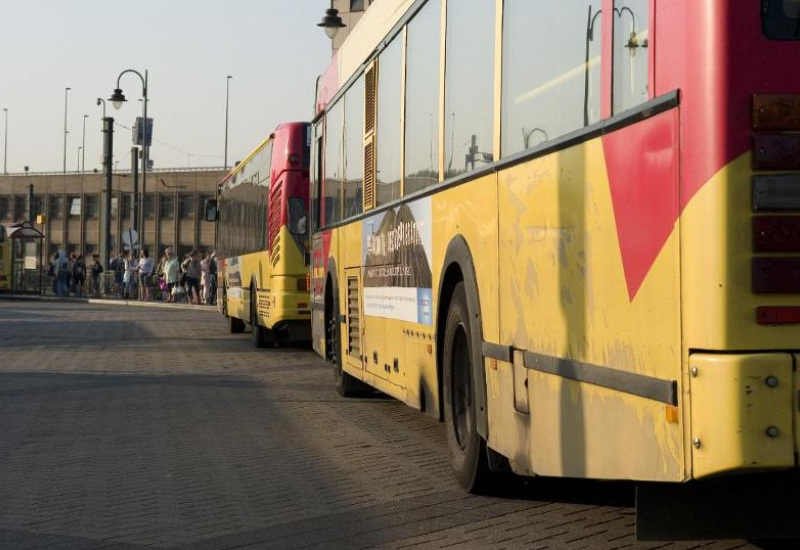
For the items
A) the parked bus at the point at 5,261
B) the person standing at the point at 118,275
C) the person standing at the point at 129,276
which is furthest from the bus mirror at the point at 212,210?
the parked bus at the point at 5,261

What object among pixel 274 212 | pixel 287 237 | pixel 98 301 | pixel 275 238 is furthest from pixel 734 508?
pixel 98 301

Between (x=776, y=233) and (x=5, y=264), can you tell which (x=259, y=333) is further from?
(x=5, y=264)

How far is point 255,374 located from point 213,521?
35.4 ft

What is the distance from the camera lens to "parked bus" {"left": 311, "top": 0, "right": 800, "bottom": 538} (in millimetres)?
4473

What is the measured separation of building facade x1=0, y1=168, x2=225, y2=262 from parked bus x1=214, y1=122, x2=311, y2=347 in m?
70.4

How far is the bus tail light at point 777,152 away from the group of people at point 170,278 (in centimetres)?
3897

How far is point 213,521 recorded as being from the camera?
24.1 ft

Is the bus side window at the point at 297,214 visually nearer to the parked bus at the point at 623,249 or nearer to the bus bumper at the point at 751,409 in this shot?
the parked bus at the point at 623,249

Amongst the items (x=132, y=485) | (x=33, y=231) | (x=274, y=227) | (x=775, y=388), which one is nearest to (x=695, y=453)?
(x=775, y=388)

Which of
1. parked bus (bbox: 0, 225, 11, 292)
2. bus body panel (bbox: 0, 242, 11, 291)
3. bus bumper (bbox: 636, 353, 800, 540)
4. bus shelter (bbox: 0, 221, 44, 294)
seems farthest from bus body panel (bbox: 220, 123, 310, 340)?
bus body panel (bbox: 0, 242, 11, 291)

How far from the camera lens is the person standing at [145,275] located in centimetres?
5041

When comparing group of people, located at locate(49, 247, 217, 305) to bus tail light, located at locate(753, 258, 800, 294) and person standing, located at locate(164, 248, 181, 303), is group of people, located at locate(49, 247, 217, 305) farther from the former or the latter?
bus tail light, located at locate(753, 258, 800, 294)

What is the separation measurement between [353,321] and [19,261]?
5195 centimetres

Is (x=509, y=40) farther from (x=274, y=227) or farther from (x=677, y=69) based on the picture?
(x=274, y=227)
